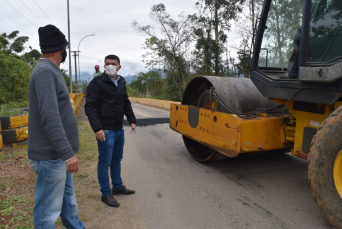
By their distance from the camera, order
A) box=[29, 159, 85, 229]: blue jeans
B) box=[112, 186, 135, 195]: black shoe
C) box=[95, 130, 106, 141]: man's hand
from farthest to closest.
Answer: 1. box=[112, 186, 135, 195]: black shoe
2. box=[95, 130, 106, 141]: man's hand
3. box=[29, 159, 85, 229]: blue jeans

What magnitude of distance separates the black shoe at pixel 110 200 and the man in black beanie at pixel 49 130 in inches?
52.9

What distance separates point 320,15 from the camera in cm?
314

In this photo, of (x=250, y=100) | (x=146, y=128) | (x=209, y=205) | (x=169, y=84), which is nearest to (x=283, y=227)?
(x=209, y=205)

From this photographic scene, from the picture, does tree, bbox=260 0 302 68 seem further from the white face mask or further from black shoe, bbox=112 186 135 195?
black shoe, bbox=112 186 135 195

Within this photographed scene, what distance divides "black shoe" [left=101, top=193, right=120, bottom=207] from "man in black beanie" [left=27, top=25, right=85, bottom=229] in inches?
52.9

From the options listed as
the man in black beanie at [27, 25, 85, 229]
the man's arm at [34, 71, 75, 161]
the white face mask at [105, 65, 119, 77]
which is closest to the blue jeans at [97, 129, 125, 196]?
the white face mask at [105, 65, 119, 77]

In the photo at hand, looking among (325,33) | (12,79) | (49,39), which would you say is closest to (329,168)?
(325,33)

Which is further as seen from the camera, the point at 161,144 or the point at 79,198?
the point at 161,144

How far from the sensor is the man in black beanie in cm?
209

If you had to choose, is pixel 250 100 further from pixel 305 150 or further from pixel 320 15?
pixel 320 15

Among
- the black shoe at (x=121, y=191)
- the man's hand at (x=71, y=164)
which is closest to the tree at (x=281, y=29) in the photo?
the black shoe at (x=121, y=191)

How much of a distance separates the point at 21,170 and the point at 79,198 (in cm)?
→ 151

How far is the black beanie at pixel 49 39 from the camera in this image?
2.21 metres

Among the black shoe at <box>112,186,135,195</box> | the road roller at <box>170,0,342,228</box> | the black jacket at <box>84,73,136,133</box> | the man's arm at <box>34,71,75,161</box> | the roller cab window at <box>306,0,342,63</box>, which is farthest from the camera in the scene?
the black shoe at <box>112,186,135,195</box>
